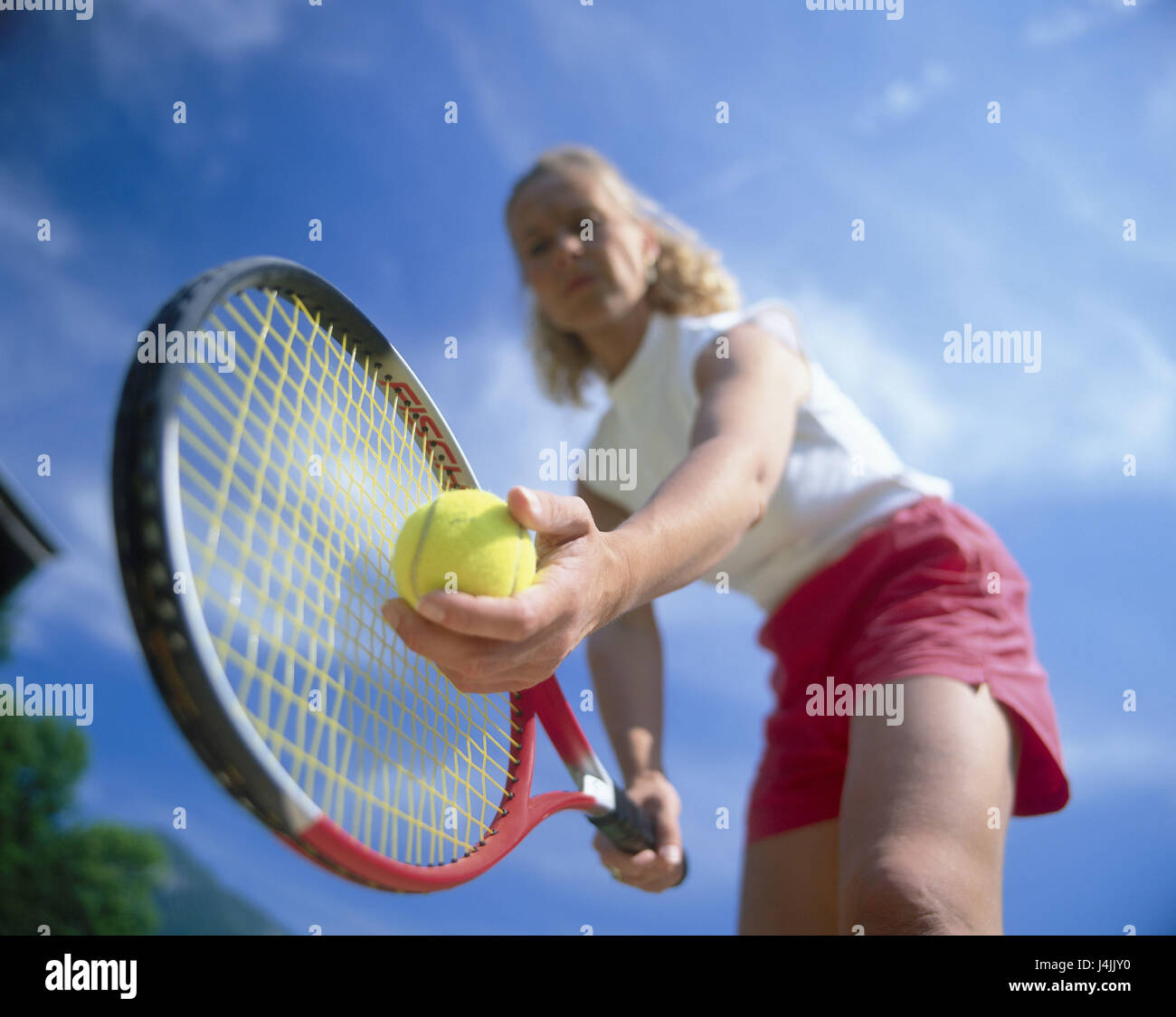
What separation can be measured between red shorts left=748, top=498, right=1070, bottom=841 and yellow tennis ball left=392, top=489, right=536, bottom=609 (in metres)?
1.11

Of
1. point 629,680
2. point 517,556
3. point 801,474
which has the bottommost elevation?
point 629,680

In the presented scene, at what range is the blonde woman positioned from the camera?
1.59 metres

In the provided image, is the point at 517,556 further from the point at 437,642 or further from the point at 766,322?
the point at 766,322

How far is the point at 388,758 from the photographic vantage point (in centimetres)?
168

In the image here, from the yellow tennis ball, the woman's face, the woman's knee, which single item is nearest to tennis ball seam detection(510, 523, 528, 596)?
the yellow tennis ball

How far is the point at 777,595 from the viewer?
2803 mm

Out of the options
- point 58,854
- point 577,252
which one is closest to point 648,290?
point 577,252

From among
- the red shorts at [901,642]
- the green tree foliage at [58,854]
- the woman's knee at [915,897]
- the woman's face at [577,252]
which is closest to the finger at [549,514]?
the woman's knee at [915,897]

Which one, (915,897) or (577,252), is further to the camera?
(577,252)

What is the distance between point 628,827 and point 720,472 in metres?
1.11
